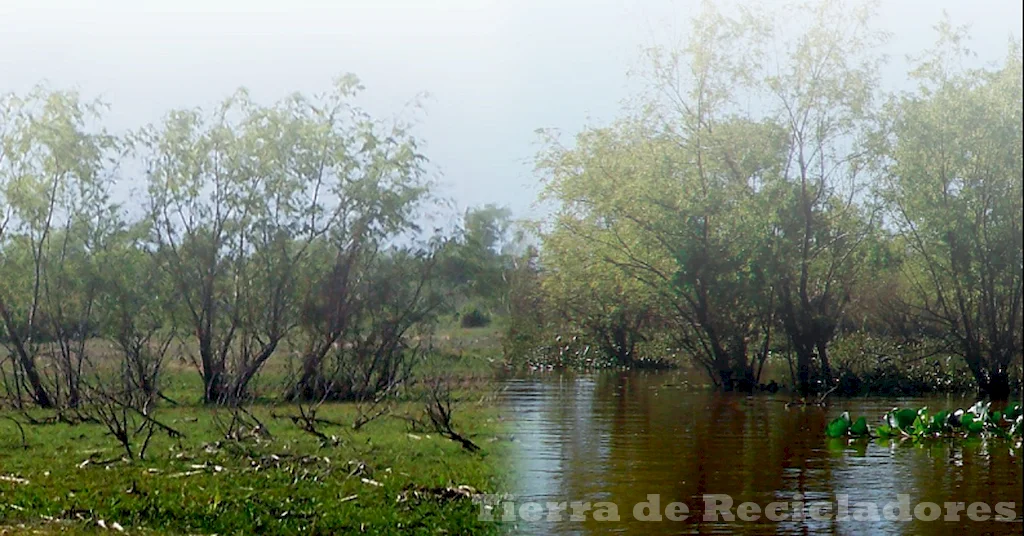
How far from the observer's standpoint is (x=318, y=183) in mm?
7066

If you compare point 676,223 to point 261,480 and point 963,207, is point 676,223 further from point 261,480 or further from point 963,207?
point 261,480

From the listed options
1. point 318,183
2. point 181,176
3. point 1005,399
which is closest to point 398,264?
point 318,183

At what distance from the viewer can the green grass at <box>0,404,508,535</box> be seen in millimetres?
4082

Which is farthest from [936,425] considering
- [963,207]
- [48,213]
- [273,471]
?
[48,213]

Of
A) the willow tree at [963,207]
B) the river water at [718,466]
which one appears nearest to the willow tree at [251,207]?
the river water at [718,466]

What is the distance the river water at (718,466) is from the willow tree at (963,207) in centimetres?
73

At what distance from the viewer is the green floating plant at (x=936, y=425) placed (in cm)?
599

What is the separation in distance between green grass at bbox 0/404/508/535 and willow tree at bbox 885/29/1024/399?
133 inches

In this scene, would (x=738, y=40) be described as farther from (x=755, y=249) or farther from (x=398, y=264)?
(x=398, y=264)

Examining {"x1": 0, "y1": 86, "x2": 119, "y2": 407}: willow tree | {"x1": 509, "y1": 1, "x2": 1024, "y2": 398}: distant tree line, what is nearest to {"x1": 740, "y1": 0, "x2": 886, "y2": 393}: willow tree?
{"x1": 509, "y1": 1, "x2": 1024, "y2": 398}: distant tree line

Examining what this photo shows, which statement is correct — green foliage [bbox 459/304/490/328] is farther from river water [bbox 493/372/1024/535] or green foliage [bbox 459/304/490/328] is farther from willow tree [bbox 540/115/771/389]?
willow tree [bbox 540/115/771/389]

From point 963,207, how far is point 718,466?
2982 mm

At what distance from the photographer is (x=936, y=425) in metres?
6.03

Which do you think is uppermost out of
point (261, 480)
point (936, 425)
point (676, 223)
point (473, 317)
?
point (676, 223)
